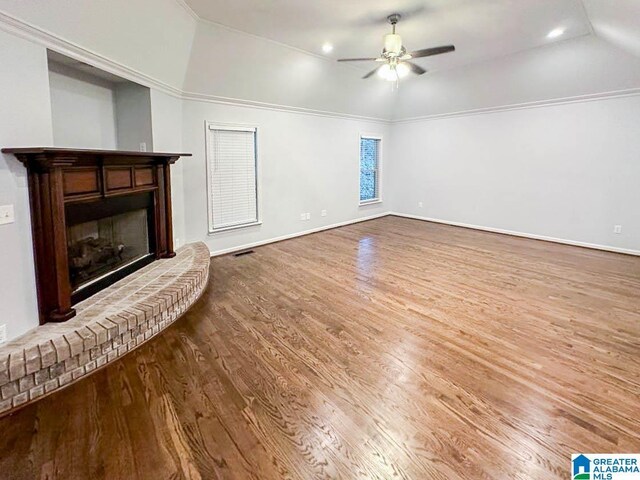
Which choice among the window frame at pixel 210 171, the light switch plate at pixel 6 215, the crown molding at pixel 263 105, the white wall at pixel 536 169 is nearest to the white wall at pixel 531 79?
the white wall at pixel 536 169

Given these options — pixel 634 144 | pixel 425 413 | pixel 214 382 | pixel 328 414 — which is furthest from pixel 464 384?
pixel 634 144

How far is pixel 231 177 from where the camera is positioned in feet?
18.2

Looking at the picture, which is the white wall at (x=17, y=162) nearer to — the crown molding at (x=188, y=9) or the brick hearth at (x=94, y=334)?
the brick hearth at (x=94, y=334)

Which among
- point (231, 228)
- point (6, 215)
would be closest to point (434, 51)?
point (231, 228)

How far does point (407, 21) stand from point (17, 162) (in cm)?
425

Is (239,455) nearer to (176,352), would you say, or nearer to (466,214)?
(176,352)

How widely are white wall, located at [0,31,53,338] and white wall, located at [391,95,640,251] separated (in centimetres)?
716

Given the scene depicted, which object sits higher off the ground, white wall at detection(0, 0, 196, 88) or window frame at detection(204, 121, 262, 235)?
white wall at detection(0, 0, 196, 88)

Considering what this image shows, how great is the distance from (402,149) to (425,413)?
24.5ft

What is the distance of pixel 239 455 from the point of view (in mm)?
1748

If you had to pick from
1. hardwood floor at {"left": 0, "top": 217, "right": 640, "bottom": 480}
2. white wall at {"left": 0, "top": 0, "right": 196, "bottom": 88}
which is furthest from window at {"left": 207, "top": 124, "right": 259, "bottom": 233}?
hardwood floor at {"left": 0, "top": 217, "right": 640, "bottom": 480}

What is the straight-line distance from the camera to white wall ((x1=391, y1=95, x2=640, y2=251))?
18.2 ft

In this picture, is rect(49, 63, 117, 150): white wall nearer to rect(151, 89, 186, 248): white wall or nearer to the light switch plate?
rect(151, 89, 186, 248): white wall

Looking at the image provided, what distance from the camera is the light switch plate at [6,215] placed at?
225cm
